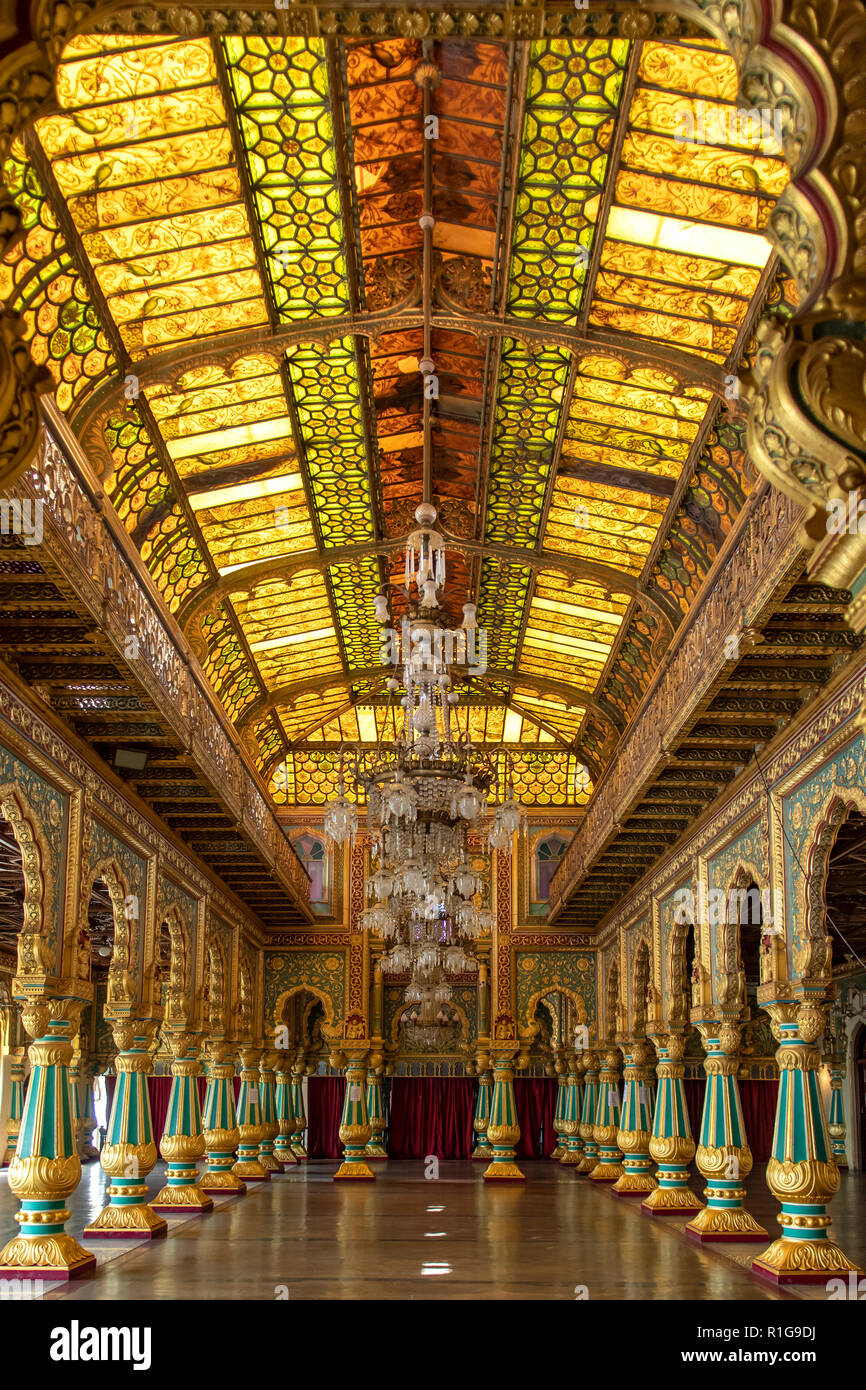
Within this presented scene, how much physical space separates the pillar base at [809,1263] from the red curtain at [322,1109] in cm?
2125

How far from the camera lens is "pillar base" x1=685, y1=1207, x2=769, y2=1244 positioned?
13.5m

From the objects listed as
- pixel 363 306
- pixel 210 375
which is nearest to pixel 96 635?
pixel 210 375

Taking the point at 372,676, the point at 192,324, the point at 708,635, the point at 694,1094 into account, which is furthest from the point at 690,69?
the point at 694,1094

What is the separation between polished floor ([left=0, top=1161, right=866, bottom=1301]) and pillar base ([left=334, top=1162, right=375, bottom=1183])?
6.84 feet

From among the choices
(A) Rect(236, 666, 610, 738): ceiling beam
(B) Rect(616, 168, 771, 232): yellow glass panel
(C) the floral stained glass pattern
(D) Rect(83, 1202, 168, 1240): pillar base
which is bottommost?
(D) Rect(83, 1202, 168, 1240): pillar base

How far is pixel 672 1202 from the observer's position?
16.5 meters

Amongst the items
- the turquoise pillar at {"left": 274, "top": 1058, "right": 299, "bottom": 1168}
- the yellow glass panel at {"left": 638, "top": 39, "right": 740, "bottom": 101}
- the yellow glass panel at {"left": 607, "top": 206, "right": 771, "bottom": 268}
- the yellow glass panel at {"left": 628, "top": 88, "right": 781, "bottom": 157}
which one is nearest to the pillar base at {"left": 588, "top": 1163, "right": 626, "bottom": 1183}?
the turquoise pillar at {"left": 274, "top": 1058, "right": 299, "bottom": 1168}

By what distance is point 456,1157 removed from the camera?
30312 mm

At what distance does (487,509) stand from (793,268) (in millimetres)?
10669

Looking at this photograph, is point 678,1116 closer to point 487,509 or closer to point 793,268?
point 487,509

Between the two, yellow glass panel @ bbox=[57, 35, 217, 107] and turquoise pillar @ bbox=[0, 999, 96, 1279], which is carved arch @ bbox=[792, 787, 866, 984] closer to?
turquoise pillar @ bbox=[0, 999, 96, 1279]

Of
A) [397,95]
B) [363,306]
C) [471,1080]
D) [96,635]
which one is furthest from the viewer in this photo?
[471,1080]

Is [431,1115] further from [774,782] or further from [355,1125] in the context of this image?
[774,782]
